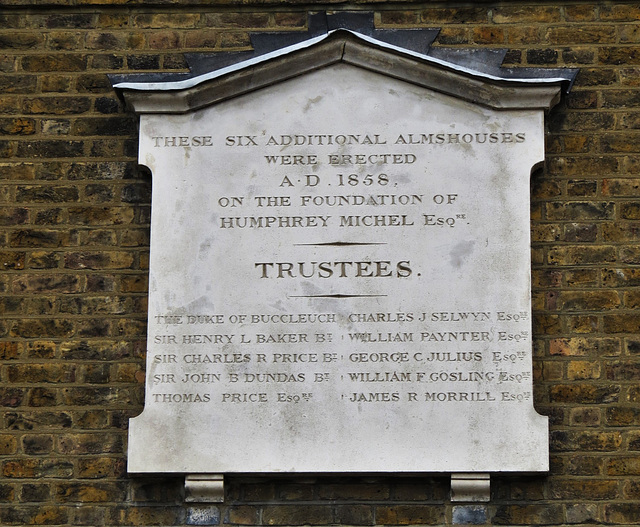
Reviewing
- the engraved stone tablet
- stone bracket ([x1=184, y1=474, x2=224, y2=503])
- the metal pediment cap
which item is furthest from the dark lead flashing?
stone bracket ([x1=184, y1=474, x2=224, y2=503])

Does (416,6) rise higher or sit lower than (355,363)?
higher

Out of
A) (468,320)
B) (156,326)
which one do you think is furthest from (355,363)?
(156,326)

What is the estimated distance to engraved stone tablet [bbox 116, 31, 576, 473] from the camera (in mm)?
4934

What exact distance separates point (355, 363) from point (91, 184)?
4.67 ft

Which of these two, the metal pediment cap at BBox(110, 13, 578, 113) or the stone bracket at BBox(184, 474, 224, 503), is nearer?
the stone bracket at BBox(184, 474, 224, 503)

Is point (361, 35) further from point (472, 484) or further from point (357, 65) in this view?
point (472, 484)

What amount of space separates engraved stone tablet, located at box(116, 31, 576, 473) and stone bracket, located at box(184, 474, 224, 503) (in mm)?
39

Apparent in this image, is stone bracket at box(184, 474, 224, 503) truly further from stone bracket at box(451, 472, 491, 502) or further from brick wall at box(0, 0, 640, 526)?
stone bracket at box(451, 472, 491, 502)

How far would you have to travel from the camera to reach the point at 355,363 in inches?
197

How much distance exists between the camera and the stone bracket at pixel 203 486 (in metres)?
4.93

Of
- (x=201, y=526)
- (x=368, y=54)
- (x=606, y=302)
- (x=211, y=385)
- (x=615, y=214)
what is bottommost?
(x=201, y=526)

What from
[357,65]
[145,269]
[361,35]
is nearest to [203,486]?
[145,269]

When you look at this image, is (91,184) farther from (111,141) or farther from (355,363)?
(355,363)

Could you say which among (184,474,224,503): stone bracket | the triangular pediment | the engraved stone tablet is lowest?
(184,474,224,503): stone bracket
